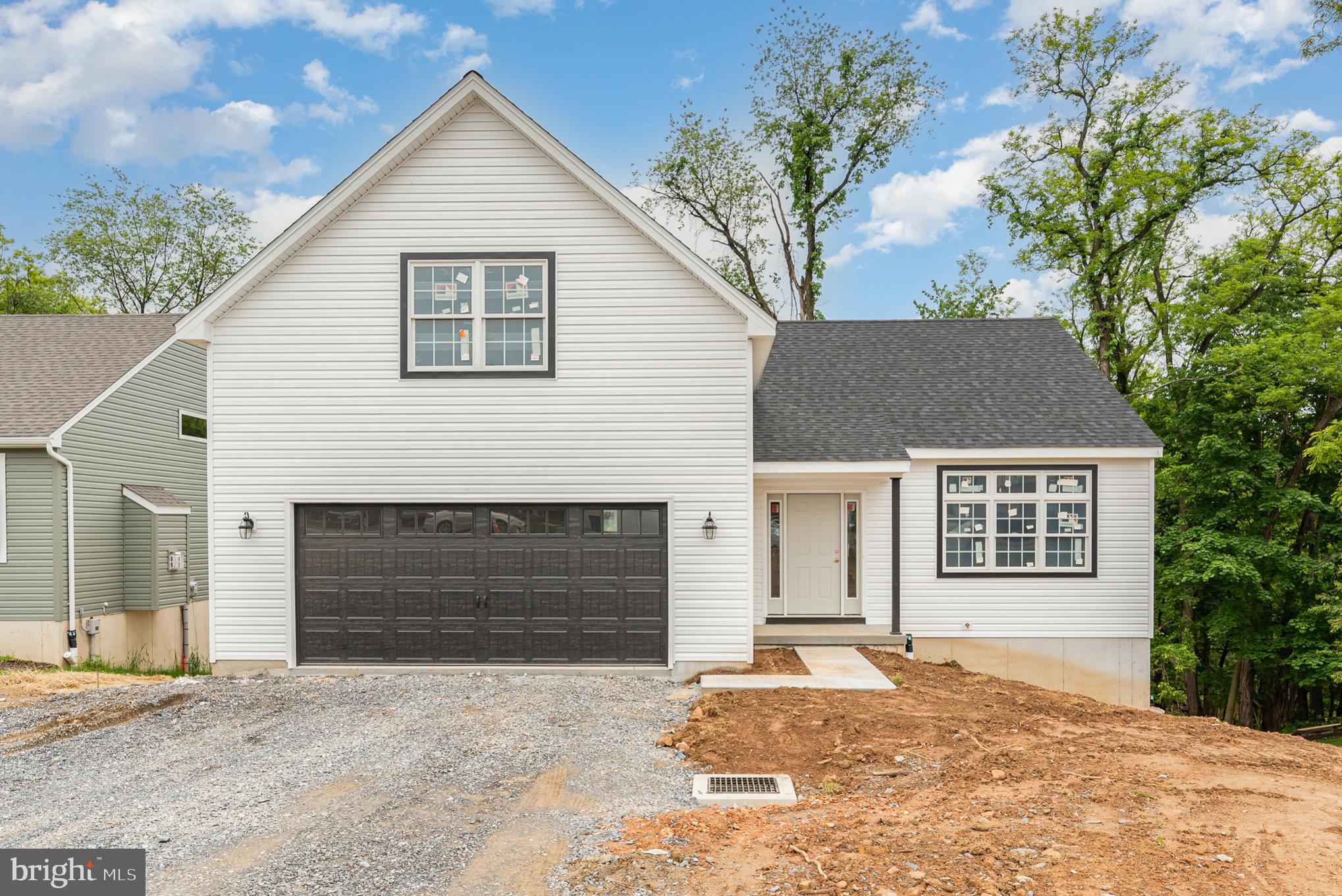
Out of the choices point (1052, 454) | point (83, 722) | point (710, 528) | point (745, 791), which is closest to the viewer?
point (745, 791)

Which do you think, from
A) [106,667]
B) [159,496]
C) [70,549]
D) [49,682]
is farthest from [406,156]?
[106,667]

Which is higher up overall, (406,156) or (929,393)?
(406,156)

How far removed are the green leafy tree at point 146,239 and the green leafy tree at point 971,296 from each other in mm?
26048

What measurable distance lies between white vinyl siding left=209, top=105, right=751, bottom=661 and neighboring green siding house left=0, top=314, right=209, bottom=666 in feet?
17.5

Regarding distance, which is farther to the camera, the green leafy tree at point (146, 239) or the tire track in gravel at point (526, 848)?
the green leafy tree at point (146, 239)

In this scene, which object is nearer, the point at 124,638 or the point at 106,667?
the point at 106,667

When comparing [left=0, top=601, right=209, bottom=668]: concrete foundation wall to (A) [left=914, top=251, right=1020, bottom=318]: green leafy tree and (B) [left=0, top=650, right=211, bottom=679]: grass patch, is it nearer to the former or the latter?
(B) [left=0, top=650, right=211, bottom=679]: grass patch

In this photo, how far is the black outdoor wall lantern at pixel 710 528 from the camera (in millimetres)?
9531

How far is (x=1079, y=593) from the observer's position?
11672 mm

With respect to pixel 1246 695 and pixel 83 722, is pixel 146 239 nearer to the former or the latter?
pixel 83 722

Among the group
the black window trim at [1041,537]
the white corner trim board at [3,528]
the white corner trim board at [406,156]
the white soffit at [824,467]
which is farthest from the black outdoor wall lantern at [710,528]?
the white corner trim board at [3,528]

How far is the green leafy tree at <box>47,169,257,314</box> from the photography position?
27.3m

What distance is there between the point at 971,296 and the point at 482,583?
64.4 ft

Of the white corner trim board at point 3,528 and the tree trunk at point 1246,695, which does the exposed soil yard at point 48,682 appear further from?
the tree trunk at point 1246,695
